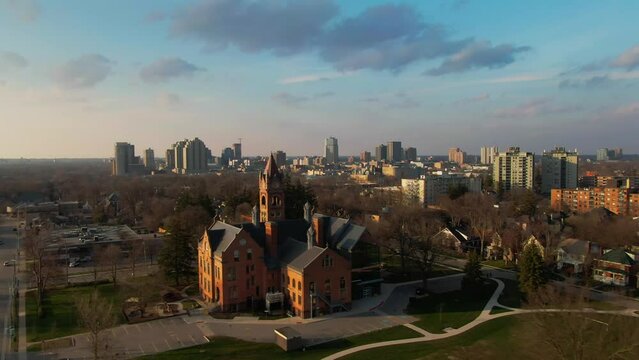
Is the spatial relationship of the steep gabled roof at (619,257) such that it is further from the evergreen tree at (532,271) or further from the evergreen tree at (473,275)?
the evergreen tree at (473,275)

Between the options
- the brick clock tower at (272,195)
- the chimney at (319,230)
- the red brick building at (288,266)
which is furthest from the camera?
the brick clock tower at (272,195)

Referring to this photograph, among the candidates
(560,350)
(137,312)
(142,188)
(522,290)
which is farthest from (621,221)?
(142,188)

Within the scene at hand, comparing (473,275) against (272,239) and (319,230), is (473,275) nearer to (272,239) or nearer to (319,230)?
(319,230)

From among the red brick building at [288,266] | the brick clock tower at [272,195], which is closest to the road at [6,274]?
the red brick building at [288,266]

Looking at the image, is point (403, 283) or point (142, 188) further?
point (142, 188)

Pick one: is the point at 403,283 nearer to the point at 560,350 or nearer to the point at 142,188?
the point at 560,350

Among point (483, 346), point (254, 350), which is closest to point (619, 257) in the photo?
Result: point (483, 346)

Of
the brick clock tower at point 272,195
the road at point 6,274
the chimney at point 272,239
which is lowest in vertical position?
the road at point 6,274
